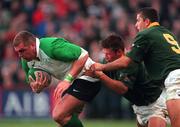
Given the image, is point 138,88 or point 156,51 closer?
point 156,51

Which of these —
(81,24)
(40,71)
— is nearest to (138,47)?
(40,71)

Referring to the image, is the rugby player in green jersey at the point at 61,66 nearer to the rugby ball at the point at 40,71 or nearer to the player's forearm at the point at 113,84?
the rugby ball at the point at 40,71

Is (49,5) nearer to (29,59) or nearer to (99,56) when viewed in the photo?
(99,56)

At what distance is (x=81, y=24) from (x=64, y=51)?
9554mm

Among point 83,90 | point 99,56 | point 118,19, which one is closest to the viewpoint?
point 83,90

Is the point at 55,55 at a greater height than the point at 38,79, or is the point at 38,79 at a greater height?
the point at 55,55

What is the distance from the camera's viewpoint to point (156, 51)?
10.3m

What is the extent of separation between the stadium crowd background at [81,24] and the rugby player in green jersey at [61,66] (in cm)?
707

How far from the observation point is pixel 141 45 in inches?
404

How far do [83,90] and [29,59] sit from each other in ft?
3.11

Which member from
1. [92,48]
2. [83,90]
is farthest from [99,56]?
[83,90]

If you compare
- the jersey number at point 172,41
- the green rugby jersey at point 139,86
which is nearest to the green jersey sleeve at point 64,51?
the green rugby jersey at point 139,86

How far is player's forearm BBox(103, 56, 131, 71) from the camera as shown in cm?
1023

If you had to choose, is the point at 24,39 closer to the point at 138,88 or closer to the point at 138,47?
the point at 138,47
